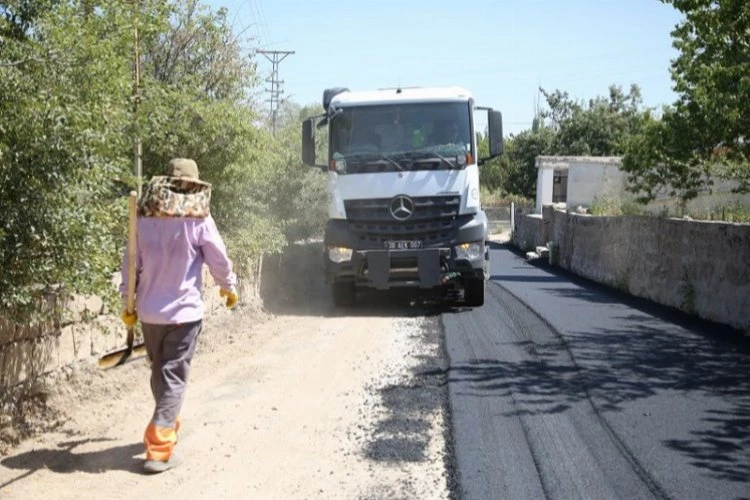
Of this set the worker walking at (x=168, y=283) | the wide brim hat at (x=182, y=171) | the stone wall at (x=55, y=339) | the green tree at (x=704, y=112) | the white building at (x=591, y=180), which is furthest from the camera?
the white building at (x=591, y=180)

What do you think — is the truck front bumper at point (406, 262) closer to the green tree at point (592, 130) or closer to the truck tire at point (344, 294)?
the truck tire at point (344, 294)

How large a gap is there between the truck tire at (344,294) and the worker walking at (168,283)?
720 cm

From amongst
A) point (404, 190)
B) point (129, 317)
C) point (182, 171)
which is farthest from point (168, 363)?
point (404, 190)

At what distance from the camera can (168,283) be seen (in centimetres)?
528

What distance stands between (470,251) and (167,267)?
7243 millimetres

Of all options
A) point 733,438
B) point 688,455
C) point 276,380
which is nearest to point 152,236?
point 276,380

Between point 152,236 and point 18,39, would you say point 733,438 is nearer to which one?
point 152,236

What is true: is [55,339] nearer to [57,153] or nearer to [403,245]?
[57,153]

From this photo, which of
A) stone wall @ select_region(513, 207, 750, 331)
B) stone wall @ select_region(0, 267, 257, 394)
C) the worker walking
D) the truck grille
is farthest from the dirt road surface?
stone wall @ select_region(513, 207, 750, 331)

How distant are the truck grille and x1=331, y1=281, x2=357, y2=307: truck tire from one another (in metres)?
0.94

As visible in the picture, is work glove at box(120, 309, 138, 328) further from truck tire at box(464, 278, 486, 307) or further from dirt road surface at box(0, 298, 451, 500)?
truck tire at box(464, 278, 486, 307)

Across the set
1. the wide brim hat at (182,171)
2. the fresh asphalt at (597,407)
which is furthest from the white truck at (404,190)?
the wide brim hat at (182,171)

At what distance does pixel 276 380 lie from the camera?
309 inches

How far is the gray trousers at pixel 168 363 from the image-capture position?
17.2 ft
